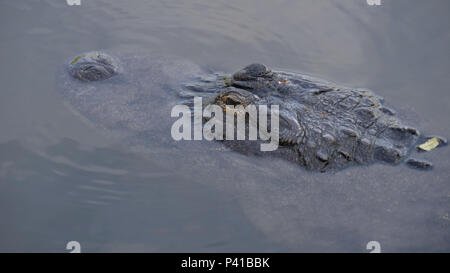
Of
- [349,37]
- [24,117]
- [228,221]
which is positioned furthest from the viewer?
[349,37]

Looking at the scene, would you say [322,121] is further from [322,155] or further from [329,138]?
[322,155]

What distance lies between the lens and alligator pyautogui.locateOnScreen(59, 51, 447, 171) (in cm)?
390

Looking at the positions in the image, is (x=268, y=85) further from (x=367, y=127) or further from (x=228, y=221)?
(x=228, y=221)

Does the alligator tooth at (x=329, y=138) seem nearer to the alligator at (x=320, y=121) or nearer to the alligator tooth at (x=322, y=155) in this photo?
the alligator at (x=320, y=121)

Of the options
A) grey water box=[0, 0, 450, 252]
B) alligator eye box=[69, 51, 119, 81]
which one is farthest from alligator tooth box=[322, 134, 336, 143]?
alligator eye box=[69, 51, 119, 81]

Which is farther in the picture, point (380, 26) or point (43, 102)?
point (380, 26)

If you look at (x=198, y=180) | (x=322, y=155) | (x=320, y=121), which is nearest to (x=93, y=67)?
(x=198, y=180)

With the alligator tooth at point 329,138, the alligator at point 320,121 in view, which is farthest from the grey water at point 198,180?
the alligator tooth at point 329,138

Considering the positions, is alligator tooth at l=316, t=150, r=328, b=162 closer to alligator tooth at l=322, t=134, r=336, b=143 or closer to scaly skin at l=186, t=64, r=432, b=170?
scaly skin at l=186, t=64, r=432, b=170

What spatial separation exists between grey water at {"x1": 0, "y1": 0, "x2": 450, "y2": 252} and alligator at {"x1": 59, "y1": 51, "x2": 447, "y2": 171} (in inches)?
5.1

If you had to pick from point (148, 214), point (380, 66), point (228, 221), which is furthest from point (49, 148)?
point (380, 66)

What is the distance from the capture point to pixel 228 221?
384 centimetres
